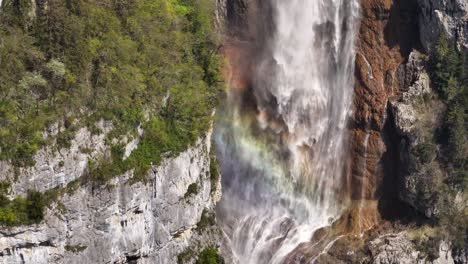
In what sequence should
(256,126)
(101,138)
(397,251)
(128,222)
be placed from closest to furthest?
(101,138)
(128,222)
(397,251)
(256,126)

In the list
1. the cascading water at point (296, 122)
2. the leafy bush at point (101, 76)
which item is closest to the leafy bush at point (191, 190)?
the leafy bush at point (101, 76)

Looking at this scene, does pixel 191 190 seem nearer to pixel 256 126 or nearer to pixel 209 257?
pixel 209 257

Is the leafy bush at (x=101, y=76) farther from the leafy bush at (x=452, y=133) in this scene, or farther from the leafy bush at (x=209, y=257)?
the leafy bush at (x=452, y=133)

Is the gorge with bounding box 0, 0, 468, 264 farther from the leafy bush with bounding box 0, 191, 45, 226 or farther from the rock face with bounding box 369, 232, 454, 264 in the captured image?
the leafy bush with bounding box 0, 191, 45, 226

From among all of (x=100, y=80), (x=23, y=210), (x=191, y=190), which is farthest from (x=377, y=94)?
(x=23, y=210)

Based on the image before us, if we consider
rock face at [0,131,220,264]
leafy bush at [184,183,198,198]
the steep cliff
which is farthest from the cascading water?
leafy bush at [184,183,198,198]

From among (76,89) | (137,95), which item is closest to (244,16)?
(137,95)
